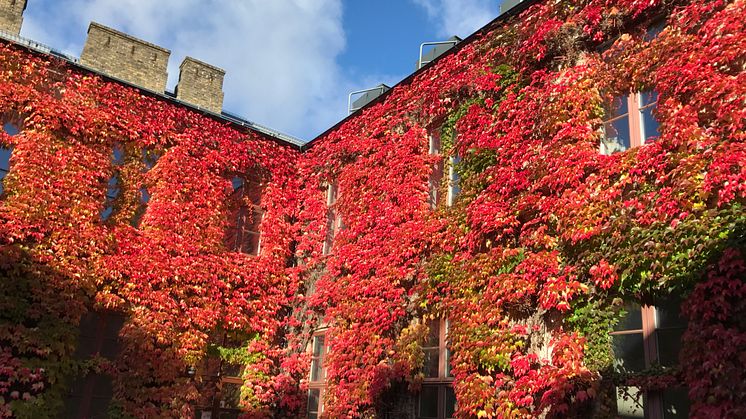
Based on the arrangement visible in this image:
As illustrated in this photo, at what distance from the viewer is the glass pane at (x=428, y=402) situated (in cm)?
862

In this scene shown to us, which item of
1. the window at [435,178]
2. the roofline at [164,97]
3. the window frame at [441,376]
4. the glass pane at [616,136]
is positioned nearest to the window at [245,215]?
the roofline at [164,97]

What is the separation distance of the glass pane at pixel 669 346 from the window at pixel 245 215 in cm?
820

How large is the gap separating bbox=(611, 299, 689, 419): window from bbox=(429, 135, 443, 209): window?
13.0 ft

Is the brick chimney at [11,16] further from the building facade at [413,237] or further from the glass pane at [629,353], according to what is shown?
the glass pane at [629,353]

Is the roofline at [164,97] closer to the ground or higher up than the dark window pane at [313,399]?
higher up

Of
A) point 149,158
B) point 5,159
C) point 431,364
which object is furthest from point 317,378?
point 5,159

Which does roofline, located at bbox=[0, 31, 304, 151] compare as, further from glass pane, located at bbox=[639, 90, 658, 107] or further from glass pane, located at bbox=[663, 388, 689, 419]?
glass pane, located at bbox=[663, 388, 689, 419]

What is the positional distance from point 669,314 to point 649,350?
0.42m

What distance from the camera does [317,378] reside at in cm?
1127

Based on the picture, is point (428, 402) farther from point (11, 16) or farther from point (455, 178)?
point (11, 16)

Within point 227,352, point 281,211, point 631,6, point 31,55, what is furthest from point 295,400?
point 631,6

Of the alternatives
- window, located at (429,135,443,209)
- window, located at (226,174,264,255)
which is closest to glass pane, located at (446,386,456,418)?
window, located at (429,135,443,209)

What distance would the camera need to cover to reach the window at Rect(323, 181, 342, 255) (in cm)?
1200

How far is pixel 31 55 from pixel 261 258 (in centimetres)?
532
